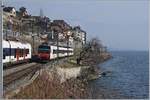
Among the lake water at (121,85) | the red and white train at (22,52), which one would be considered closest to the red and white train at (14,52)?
the red and white train at (22,52)

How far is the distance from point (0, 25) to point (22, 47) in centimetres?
2321

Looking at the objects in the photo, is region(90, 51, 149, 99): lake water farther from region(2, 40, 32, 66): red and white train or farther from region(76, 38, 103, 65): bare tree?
region(2, 40, 32, 66): red and white train

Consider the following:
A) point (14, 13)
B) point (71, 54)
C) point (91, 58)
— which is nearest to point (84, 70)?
point (71, 54)

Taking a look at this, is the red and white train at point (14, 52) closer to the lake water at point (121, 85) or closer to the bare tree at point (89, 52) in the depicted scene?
the lake water at point (121, 85)

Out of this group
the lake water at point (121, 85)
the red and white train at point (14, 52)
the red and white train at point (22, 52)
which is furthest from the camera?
the red and white train at point (22, 52)

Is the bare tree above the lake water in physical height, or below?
above

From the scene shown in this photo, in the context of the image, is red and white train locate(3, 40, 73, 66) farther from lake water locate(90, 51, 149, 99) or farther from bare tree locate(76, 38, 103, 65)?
bare tree locate(76, 38, 103, 65)

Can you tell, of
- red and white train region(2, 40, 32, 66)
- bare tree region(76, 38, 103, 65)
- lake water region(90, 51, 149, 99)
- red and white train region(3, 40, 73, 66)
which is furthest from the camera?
bare tree region(76, 38, 103, 65)

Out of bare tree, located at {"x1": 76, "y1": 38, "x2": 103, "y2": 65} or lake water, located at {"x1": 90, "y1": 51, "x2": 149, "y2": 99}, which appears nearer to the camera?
lake water, located at {"x1": 90, "y1": 51, "x2": 149, "y2": 99}

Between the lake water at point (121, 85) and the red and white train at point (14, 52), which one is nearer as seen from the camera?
the lake water at point (121, 85)

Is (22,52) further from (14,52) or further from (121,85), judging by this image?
(121,85)

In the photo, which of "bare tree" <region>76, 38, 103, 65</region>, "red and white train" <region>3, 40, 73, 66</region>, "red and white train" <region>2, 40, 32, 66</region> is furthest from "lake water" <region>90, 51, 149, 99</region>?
"red and white train" <region>2, 40, 32, 66</region>

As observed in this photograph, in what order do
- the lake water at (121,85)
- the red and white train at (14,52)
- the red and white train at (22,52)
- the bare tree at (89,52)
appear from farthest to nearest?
the bare tree at (89,52), the red and white train at (22,52), the red and white train at (14,52), the lake water at (121,85)

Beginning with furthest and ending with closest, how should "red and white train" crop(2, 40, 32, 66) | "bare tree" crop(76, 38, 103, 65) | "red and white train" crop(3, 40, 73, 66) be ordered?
"bare tree" crop(76, 38, 103, 65) < "red and white train" crop(3, 40, 73, 66) < "red and white train" crop(2, 40, 32, 66)
